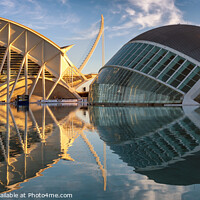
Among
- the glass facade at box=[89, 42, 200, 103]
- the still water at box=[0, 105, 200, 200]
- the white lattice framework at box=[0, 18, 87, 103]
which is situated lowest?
the still water at box=[0, 105, 200, 200]

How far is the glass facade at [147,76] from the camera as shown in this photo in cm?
3716

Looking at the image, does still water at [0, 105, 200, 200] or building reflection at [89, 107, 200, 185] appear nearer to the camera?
still water at [0, 105, 200, 200]

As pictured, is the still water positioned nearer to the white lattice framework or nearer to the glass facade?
the glass facade

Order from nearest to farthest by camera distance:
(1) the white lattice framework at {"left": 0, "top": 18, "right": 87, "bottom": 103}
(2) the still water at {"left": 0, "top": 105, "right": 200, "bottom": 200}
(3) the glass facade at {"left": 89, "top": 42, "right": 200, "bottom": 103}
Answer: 1. (2) the still water at {"left": 0, "top": 105, "right": 200, "bottom": 200}
2. (3) the glass facade at {"left": 89, "top": 42, "right": 200, "bottom": 103}
3. (1) the white lattice framework at {"left": 0, "top": 18, "right": 87, "bottom": 103}

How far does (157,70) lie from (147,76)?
1.43 metres

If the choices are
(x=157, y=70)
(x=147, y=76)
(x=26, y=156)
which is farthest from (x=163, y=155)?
(x=157, y=70)

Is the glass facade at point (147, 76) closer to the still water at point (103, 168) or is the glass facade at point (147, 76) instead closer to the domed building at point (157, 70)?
the domed building at point (157, 70)

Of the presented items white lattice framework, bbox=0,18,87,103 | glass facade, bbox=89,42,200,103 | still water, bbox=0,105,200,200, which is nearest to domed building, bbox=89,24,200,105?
glass facade, bbox=89,42,200,103

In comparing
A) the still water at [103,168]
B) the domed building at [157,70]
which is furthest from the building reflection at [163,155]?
the domed building at [157,70]

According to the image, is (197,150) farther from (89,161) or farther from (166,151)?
(89,161)

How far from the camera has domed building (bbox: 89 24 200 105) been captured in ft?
122

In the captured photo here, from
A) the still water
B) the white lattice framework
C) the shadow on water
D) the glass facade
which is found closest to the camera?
the still water

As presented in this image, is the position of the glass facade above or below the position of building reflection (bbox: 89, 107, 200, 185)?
above

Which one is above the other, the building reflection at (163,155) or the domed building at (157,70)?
the domed building at (157,70)
